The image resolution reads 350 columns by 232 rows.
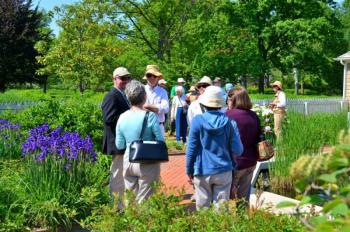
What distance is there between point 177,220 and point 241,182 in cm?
207

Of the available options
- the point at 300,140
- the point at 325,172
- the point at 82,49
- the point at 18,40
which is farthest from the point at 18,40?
the point at 325,172

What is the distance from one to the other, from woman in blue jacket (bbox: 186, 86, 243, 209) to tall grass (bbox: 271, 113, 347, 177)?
210cm

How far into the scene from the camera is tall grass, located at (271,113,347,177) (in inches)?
278

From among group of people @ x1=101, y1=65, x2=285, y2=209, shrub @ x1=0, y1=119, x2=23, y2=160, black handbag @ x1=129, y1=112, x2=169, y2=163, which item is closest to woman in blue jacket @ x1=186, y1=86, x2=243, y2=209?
group of people @ x1=101, y1=65, x2=285, y2=209

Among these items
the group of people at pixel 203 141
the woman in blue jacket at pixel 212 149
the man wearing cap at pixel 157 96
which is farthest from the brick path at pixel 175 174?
the woman in blue jacket at pixel 212 149

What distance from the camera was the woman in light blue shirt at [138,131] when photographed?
512cm

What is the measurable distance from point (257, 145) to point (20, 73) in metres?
25.4

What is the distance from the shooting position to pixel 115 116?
575 cm

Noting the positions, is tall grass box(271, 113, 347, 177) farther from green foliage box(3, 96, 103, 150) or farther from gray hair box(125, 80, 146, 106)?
green foliage box(3, 96, 103, 150)

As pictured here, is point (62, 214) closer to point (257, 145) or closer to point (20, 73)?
point (257, 145)

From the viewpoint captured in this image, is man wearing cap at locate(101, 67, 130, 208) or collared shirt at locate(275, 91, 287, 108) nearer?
man wearing cap at locate(101, 67, 130, 208)

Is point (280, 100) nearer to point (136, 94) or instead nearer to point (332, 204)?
point (136, 94)

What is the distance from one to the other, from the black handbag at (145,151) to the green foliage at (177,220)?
1.22 meters

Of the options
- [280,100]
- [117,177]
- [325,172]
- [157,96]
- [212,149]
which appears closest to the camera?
[325,172]
